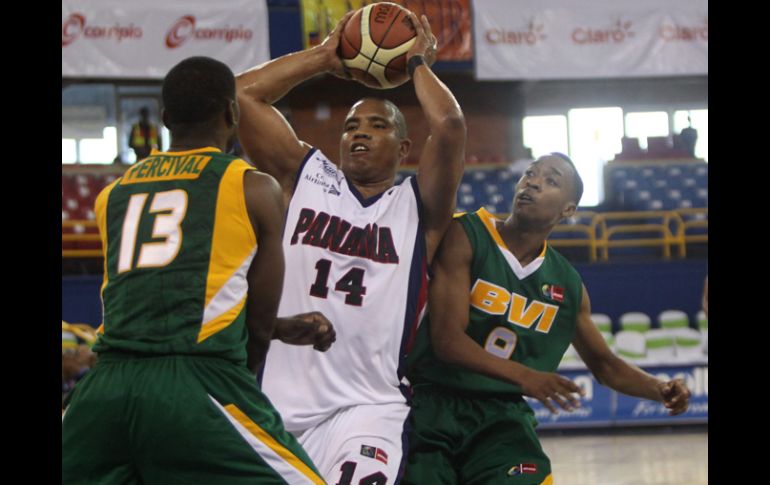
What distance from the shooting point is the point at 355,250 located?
150 inches

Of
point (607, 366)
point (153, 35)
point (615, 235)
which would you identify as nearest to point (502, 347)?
point (607, 366)

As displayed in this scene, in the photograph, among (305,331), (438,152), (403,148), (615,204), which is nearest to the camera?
(305,331)

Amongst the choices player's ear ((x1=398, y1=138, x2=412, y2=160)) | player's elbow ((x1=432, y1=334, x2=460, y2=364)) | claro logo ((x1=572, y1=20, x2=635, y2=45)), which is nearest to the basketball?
player's ear ((x1=398, y1=138, x2=412, y2=160))

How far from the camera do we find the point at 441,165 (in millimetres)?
3893

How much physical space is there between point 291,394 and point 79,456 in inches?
47.3

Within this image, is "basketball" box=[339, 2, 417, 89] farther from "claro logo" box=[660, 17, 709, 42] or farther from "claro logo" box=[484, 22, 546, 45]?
"claro logo" box=[660, 17, 709, 42]

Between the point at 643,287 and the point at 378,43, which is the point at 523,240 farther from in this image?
the point at 643,287

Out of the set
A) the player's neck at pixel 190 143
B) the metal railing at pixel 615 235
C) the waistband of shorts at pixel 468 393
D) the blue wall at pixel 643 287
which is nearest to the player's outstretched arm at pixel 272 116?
the waistband of shorts at pixel 468 393

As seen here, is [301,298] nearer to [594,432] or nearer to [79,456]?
[79,456]

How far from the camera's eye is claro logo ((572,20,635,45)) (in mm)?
14695

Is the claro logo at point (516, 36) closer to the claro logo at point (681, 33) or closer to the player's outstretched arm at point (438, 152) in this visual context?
the claro logo at point (681, 33)

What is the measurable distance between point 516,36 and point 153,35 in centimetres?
516

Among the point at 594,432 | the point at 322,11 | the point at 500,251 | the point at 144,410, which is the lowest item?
the point at 594,432
